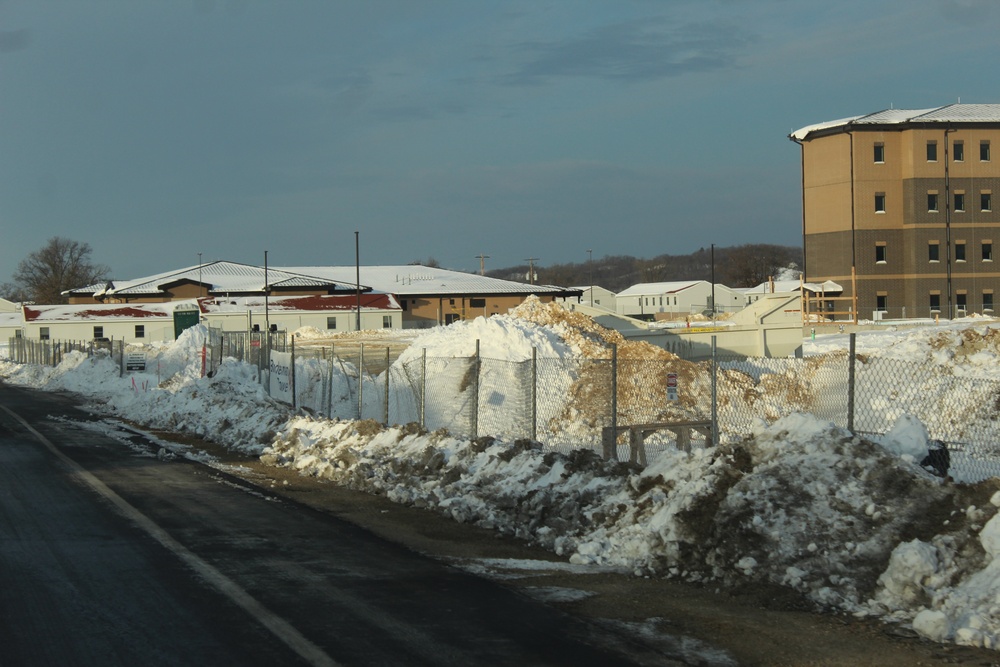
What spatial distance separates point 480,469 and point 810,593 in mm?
5876

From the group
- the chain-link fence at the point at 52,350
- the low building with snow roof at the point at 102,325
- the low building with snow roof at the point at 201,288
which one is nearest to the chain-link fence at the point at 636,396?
the chain-link fence at the point at 52,350

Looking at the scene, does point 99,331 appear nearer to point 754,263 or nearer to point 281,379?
point 281,379

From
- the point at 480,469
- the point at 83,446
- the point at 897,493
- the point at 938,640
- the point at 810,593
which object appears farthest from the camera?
the point at 83,446

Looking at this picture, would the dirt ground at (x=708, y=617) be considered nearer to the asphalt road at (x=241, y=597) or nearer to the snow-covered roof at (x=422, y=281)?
the asphalt road at (x=241, y=597)

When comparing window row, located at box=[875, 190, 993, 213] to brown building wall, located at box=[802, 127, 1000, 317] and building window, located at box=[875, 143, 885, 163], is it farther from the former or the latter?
building window, located at box=[875, 143, 885, 163]

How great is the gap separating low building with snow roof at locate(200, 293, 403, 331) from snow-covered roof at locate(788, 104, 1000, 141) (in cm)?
3784

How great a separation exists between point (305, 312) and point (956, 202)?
5365 centimetres

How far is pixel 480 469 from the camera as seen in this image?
13.5 metres

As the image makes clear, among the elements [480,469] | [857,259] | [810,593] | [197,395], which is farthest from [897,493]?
[857,259]

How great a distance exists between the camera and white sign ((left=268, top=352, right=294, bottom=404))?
2739 cm

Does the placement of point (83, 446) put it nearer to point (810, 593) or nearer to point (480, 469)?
point (480, 469)

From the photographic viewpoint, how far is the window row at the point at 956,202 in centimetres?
7988

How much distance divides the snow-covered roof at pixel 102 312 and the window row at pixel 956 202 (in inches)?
2239

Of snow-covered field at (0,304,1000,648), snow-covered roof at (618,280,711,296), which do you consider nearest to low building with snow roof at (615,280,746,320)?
snow-covered roof at (618,280,711,296)
